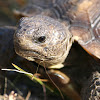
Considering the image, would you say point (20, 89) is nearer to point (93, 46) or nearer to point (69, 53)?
point (69, 53)

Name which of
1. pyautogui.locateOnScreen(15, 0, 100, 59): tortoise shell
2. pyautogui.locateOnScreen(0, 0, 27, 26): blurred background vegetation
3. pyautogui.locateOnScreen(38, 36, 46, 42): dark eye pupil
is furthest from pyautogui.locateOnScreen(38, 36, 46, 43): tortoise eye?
pyautogui.locateOnScreen(0, 0, 27, 26): blurred background vegetation

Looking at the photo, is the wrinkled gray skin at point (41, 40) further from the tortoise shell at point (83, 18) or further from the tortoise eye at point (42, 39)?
the tortoise shell at point (83, 18)

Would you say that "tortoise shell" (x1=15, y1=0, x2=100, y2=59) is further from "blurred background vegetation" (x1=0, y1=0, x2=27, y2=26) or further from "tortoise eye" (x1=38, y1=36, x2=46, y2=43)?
"blurred background vegetation" (x1=0, y1=0, x2=27, y2=26)

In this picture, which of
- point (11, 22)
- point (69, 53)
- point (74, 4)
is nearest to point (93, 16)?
point (74, 4)

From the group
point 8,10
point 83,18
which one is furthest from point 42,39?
point 8,10

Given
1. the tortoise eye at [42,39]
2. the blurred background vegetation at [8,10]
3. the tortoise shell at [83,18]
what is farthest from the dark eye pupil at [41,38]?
the blurred background vegetation at [8,10]

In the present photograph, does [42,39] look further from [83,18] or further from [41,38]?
[83,18]

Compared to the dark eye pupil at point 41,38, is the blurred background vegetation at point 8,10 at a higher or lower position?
lower

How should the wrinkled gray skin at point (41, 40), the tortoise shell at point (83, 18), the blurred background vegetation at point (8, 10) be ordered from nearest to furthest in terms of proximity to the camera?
the wrinkled gray skin at point (41, 40) < the tortoise shell at point (83, 18) < the blurred background vegetation at point (8, 10)
